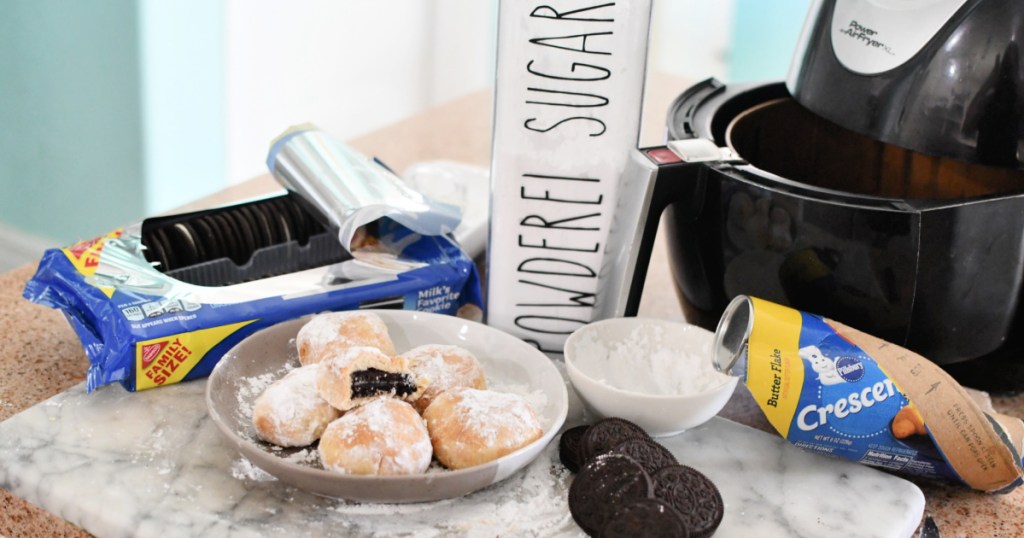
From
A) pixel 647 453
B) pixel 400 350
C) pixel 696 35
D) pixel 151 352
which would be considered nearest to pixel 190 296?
pixel 151 352

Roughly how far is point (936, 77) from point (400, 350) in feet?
1.51

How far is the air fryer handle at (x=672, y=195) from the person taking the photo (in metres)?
0.79

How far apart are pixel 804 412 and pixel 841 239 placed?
5.1 inches

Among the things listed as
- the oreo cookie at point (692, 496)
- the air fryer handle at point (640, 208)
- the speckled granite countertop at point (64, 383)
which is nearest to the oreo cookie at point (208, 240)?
the speckled granite countertop at point (64, 383)

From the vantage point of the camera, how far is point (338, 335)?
0.78 meters

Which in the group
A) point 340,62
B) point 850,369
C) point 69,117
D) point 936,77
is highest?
point 936,77

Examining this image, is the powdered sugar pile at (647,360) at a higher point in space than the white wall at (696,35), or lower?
lower

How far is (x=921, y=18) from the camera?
0.77 meters

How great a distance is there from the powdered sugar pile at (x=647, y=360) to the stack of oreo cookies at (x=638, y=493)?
0.12 m

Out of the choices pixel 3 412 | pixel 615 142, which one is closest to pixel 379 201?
pixel 615 142

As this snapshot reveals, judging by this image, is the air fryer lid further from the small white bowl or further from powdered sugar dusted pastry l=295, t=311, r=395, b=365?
powdered sugar dusted pastry l=295, t=311, r=395, b=365

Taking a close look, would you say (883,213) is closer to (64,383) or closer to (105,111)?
(64,383)

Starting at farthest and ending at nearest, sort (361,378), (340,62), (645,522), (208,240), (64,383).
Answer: (340,62)
(208,240)
(64,383)
(361,378)
(645,522)

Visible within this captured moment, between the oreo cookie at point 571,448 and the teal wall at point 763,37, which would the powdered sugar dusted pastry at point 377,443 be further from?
the teal wall at point 763,37
